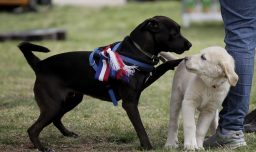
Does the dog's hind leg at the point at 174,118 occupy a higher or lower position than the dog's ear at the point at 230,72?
lower

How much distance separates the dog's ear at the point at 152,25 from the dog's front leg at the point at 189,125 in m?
0.62

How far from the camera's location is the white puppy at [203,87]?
4.61m

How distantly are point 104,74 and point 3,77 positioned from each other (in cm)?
487

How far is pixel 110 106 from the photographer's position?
7043 millimetres

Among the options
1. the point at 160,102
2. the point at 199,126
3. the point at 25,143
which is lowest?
the point at 160,102

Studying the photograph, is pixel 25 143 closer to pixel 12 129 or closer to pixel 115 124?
pixel 12 129

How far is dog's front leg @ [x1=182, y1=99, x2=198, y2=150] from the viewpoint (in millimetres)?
4711

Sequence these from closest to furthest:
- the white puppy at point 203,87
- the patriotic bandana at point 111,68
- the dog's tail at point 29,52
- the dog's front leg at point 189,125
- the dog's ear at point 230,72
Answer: the dog's ear at point 230,72 < the white puppy at point 203,87 < the dog's front leg at point 189,125 < the patriotic bandana at point 111,68 < the dog's tail at point 29,52

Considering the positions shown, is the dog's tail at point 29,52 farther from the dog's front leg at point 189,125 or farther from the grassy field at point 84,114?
the dog's front leg at point 189,125

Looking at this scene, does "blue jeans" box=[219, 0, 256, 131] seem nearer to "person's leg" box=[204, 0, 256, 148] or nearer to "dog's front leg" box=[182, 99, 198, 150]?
"person's leg" box=[204, 0, 256, 148]

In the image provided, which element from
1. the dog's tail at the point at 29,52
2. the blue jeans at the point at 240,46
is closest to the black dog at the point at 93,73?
the dog's tail at the point at 29,52

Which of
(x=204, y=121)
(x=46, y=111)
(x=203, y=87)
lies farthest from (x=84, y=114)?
(x=203, y=87)

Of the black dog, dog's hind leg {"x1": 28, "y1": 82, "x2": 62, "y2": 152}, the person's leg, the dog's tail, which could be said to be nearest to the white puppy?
the person's leg

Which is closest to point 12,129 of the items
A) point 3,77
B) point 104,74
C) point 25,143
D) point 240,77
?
point 25,143
